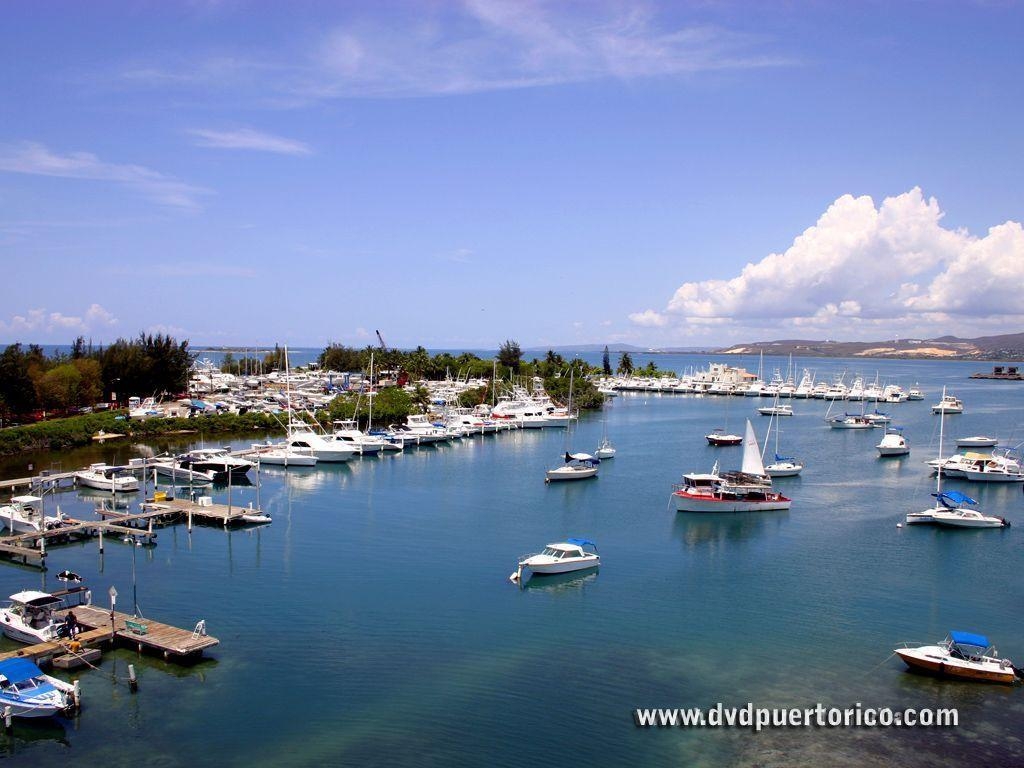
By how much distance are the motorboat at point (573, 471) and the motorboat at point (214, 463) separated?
23456 millimetres

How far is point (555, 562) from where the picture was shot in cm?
3469

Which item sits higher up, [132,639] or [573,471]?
[573,471]

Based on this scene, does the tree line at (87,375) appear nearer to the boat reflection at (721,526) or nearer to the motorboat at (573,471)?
the motorboat at (573,471)

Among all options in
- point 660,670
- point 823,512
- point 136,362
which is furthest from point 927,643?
point 136,362

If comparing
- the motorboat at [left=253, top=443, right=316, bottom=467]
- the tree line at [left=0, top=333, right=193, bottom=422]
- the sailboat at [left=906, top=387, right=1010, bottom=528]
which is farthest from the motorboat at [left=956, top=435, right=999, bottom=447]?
the tree line at [left=0, top=333, right=193, bottom=422]

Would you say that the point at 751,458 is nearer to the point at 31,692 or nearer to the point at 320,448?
the point at 320,448

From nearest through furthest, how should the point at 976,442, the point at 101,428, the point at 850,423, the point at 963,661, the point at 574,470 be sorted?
the point at 963,661
the point at 574,470
the point at 101,428
the point at 976,442
the point at 850,423

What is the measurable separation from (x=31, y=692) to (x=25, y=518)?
21909 mm

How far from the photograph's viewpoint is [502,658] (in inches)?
1021

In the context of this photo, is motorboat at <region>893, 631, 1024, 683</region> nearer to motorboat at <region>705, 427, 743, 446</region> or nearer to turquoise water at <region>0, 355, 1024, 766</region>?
turquoise water at <region>0, 355, 1024, 766</region>

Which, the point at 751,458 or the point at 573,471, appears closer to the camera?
the point at 751,458

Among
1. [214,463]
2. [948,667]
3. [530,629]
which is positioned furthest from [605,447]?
[948,667]

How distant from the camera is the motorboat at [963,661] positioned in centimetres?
2477

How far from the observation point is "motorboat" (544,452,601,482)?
5872 cm
